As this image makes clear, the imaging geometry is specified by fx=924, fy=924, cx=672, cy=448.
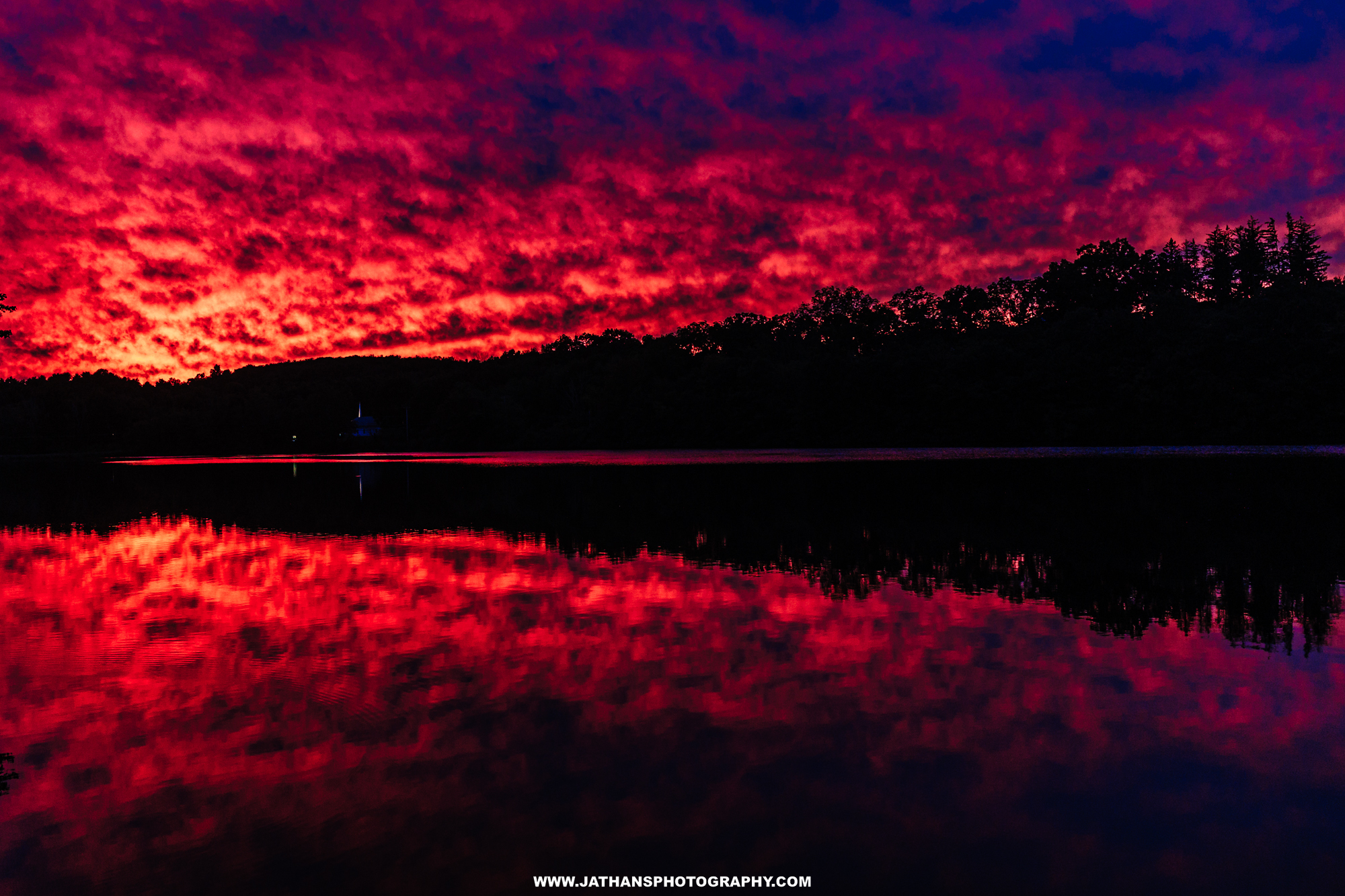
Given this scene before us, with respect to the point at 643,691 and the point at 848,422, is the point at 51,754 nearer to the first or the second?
the point at 643,691

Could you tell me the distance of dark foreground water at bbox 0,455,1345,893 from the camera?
660cm

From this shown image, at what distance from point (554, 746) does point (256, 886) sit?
9.99 ft

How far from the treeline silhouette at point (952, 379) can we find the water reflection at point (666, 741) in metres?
94.7

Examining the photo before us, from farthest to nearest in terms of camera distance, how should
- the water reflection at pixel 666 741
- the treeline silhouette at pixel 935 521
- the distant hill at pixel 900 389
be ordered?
1. the distant hill at pixel 900 389
2. the treeline silhouette at pixel 935 521
3. the water reflection at pixel 666 741

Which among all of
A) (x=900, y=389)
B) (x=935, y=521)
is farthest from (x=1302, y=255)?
(x=935, y=521)

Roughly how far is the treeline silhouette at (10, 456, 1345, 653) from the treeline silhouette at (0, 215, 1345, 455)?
154ft

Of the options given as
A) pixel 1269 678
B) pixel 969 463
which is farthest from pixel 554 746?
pixel 969 463

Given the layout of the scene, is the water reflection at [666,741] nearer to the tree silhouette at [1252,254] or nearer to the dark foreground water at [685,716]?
the dark foreground water at [685,716]

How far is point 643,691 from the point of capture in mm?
10539

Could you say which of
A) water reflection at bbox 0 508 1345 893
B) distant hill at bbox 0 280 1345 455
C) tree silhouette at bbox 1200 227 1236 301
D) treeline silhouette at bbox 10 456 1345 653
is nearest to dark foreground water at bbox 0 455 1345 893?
water reflection at bbox 0 508 1345 893

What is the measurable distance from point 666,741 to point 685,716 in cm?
80

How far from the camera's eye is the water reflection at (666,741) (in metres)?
6.57

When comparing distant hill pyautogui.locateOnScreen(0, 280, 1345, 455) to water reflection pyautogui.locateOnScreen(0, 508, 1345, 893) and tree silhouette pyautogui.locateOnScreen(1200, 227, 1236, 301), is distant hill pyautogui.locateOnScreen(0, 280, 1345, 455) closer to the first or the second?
tree silhouette pyautogui.locateOnScreen(1200, 227, 1236, 301)

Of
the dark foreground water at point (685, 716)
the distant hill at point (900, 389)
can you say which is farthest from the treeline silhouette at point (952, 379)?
the dark foreground water at point (685, 716)
